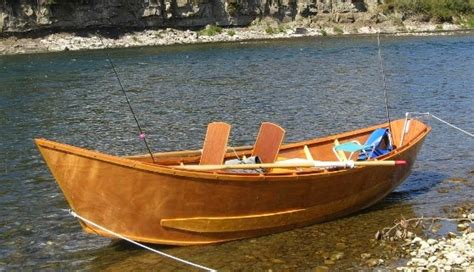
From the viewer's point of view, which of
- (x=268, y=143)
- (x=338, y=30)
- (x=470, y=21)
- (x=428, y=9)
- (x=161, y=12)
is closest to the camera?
(x=268, y=143)

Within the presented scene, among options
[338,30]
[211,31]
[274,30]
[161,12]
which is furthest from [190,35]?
[338,30]

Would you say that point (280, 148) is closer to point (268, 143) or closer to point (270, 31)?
point (268, 143)

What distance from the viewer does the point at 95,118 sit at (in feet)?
77.9

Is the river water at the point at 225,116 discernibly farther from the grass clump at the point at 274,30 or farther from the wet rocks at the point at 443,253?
the grass clump at the point at 274,30

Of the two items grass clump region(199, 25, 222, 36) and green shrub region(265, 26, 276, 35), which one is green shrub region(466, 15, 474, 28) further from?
grass clump region(199, 25, 222, 36)

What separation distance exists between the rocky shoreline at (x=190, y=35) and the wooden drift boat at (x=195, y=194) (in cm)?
4615

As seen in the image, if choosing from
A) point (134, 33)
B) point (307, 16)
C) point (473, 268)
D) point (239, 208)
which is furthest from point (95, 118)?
point (307, 16)

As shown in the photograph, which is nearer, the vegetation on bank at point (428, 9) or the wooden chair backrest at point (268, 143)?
the wooden chair backrest at point (268, 143)

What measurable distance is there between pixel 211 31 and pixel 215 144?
6135 cm

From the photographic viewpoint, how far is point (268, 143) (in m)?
12.2

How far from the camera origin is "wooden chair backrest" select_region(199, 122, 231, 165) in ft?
38.0

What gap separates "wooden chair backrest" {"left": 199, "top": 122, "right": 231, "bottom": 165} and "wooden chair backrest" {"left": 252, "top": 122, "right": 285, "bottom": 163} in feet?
3.16

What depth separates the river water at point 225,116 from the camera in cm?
1034

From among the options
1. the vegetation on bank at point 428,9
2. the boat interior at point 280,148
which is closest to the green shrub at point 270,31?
the vegetation on bank at point 428,9
